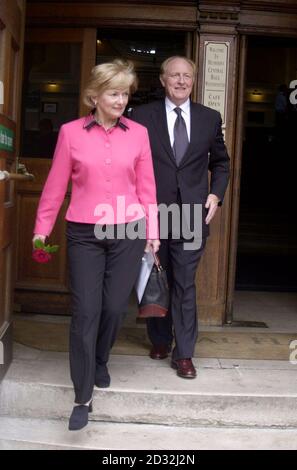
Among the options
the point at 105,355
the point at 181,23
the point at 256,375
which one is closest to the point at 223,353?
the point at 256,375

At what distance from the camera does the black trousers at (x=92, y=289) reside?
122 inches

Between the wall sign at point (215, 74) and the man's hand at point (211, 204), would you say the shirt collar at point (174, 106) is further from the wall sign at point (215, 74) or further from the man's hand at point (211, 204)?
the wall sign at point (215, 74)

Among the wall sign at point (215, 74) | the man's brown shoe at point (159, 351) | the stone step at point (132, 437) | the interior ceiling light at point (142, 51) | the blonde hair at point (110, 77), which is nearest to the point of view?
the blonde hair at point (110, 77)

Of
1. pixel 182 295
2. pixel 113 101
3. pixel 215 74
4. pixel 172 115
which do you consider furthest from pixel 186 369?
pixel 215 74

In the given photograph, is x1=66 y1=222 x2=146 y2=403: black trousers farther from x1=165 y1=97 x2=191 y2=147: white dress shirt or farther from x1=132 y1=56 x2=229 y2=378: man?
x1=165 y1=97 x2=191 y2=147: white dress shirt

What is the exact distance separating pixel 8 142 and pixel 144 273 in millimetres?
1000

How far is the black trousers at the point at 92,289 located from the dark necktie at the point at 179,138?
2.12ft

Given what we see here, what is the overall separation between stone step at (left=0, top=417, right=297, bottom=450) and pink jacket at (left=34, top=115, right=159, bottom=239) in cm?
102

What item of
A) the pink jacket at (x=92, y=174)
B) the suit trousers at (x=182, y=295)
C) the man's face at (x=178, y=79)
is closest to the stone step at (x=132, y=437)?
A: the suit trousers at (x=182, y=295)

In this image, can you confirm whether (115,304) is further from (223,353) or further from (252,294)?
(252,294)

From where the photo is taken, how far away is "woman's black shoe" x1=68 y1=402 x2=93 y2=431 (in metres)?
3.11

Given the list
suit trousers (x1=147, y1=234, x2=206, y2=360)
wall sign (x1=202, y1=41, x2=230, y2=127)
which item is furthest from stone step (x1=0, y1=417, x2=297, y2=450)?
wall sign (x1=202, y1=41, x2=230, y2=127)

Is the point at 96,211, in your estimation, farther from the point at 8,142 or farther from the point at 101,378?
the point at 101,378

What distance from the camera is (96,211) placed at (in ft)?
10.3
